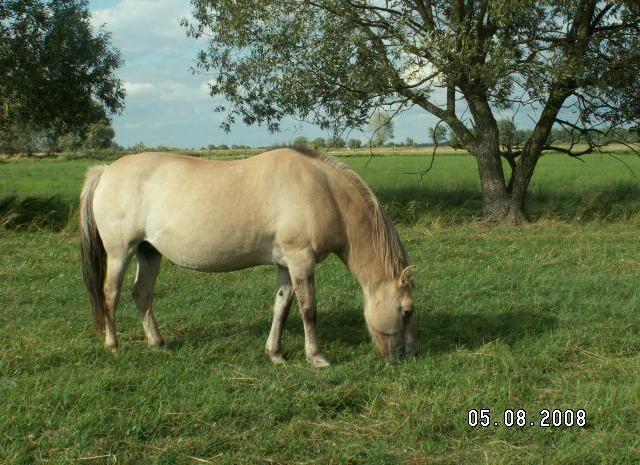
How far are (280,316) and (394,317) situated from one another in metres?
1.07

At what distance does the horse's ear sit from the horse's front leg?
0.78 metres

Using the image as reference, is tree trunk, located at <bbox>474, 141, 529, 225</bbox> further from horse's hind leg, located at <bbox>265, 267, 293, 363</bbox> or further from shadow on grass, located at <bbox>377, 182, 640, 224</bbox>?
horse's hind leg, located at <bbox>265, 267, 293, 363</bbox>

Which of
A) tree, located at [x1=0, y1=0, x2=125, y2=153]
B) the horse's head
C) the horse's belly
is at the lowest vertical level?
the horse's head

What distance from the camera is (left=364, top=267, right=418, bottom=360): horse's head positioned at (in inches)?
217

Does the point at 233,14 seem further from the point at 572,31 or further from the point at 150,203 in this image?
the point at 150,203

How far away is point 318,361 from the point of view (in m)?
5.57

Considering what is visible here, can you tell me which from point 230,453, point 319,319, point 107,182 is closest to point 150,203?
point 107,182

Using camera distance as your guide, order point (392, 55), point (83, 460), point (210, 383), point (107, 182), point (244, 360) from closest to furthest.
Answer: point (83, 460)
point (210, 383)
point (244, 360)
point (107, 182)
point (392, 55)

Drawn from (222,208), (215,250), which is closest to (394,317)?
(215,250)

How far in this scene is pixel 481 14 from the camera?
13.2 meters

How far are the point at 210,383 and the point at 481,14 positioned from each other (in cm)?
1100

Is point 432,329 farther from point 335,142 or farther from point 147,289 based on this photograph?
point 335,142

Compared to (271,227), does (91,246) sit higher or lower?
lower
